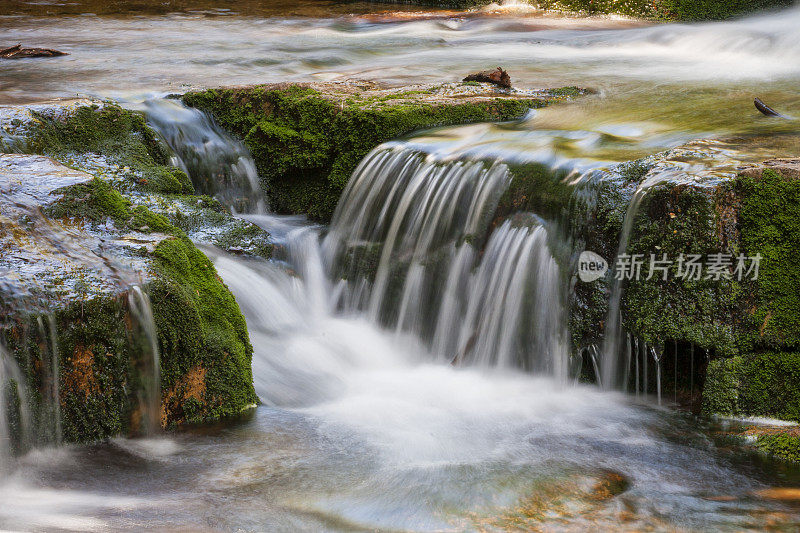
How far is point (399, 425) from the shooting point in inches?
173

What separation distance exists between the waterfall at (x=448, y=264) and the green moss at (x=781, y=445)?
1.25 meters

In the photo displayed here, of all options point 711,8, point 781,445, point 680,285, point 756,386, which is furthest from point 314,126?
point 711,8

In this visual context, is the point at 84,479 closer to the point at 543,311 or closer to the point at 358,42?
the point at 543,311

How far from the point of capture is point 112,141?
6.22 metres

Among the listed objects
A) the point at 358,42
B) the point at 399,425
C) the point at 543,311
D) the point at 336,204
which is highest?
the point at 358,42

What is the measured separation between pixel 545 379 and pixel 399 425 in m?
1.11

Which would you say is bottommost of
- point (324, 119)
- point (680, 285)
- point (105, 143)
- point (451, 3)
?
point (680, 285)

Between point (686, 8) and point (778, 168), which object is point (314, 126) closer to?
point (778, 168)

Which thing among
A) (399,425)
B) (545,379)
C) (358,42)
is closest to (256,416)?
(399,425)

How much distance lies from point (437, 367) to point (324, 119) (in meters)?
2.74

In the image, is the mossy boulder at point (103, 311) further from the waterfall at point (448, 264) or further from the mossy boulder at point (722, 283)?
the mossy boulder at point (722, 283)

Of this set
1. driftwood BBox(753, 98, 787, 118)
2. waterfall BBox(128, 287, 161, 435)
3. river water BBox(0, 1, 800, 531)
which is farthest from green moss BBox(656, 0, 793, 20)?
waterfall BBox(128, 287, 161, 435)

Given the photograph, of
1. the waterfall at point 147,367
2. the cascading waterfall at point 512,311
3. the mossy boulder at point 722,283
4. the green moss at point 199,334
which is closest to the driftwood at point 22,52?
the green moss at point 199,334

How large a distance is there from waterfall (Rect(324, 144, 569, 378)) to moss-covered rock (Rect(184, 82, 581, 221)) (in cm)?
35
